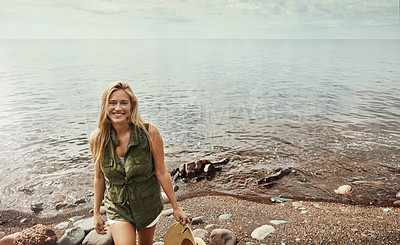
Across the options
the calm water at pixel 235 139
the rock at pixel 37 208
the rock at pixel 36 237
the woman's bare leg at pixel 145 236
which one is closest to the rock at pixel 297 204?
the calm water at pixel 235 139

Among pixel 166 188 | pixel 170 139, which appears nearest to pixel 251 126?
pixel 170 139

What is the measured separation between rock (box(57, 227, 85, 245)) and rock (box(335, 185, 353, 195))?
227 inches

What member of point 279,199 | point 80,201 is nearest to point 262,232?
point 279,199

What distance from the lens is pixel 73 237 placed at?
493 centimetres

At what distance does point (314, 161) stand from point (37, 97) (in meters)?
20.7

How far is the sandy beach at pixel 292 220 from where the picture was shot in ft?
15.4

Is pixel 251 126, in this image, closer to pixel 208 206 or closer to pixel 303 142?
pixel 303 142

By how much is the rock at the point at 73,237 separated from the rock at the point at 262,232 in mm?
2851

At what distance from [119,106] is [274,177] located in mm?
5950

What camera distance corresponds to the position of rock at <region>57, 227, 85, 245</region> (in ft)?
16.0

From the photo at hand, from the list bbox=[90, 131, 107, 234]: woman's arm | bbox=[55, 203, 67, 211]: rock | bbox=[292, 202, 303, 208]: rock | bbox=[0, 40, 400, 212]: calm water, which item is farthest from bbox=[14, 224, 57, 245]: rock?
bbox=[292, 202, 303, 208]: rock

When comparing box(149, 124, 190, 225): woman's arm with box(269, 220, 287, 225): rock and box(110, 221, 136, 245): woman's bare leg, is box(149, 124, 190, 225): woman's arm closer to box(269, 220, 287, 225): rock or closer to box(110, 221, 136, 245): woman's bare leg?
box(110, 221, 136, 245): woman's bare leg

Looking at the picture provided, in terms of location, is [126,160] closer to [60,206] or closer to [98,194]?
[98,194]

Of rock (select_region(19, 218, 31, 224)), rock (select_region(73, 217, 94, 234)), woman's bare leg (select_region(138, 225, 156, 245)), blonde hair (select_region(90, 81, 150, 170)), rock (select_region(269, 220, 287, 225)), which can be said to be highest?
blonde hair (select_region(90, 81, 150, 170))
